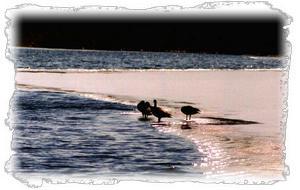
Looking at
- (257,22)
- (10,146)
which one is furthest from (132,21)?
(10,146)

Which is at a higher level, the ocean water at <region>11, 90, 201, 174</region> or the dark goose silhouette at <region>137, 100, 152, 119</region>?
the dark goose silhouette at <region>137, 100, 152, 119</region>

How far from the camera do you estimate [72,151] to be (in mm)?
7547

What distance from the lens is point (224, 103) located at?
8.74 meters

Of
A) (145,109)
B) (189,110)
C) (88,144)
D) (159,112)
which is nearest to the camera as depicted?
(88,144)

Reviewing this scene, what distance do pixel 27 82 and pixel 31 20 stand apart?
1.43m

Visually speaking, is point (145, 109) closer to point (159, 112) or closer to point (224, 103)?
point (159, 112)

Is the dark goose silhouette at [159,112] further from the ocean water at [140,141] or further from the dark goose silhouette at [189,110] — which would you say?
the dark goose silhouette at [189,110]

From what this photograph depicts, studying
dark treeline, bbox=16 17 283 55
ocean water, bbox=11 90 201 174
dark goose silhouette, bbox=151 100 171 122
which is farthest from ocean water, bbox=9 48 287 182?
dark treeline, bbox=16 17 283 55

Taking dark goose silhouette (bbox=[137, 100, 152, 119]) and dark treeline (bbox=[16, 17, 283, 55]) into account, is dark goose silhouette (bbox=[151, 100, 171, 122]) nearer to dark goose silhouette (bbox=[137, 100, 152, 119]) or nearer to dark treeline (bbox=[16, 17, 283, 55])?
dark goose silhouette (bbox=[137, 100, 152, 119])

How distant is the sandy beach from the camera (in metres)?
7.28

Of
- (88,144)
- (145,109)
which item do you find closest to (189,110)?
(145,109)

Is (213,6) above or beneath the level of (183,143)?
above

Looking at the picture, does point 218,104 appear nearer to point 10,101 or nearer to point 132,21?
point 132,21

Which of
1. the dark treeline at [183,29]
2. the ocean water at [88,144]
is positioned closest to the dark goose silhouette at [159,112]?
the ocean water at [88,144]
